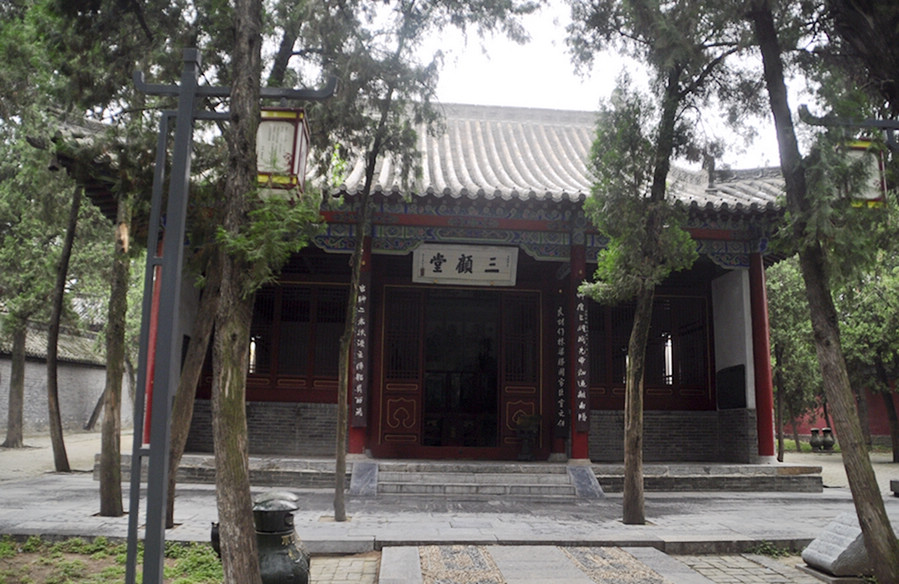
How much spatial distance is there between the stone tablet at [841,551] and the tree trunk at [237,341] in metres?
4.12

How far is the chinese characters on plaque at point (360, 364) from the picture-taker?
955cm

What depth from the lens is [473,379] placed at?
39.4ft

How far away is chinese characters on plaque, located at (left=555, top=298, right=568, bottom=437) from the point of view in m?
10.7

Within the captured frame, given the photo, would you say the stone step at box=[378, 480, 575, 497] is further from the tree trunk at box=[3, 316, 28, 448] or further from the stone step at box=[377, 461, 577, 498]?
the tree trunk at box=[3, 316, 28, 448]

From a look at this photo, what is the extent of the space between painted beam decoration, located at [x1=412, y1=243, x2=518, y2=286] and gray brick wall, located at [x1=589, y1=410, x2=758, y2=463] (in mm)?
3019

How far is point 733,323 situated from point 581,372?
9.14ft

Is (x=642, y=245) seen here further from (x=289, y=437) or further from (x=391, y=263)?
(x=289, y=437)

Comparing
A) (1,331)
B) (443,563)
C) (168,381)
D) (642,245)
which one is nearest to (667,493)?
(642,245)

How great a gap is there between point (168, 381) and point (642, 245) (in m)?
4.71

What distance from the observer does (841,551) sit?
5109 millimetres

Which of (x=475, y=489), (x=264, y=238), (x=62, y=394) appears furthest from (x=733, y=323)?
(x=62, y=394)

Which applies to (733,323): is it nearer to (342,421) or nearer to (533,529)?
(533,529)

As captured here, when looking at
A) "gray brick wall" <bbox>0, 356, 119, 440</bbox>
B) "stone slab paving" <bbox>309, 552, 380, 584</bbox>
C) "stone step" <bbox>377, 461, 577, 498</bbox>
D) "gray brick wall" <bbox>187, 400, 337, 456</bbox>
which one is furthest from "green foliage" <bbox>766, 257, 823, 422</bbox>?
"gray brick wall" <bbox>0, 356, 119, 440</bbox>

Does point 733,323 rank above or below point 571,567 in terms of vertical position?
above
